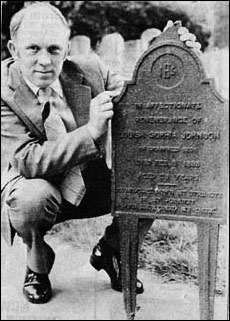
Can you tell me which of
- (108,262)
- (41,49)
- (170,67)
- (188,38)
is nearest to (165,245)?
(108,262)

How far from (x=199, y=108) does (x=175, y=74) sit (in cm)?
19

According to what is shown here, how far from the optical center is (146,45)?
10.5 feet

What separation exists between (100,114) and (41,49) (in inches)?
18.0

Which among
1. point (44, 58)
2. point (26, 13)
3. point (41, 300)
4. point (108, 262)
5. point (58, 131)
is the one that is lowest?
point (41, 300)

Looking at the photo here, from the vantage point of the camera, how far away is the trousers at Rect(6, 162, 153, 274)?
3.06m

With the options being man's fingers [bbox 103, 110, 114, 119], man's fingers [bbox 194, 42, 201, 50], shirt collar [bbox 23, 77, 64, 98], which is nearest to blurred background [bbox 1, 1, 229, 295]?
man's fingers [bbox 194, 42, 201, 50]

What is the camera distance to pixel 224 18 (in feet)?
10.2

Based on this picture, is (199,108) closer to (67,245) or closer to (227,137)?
(227,137)

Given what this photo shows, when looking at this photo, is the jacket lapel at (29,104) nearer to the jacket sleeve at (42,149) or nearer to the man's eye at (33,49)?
the jacket sleeve at (42,149)

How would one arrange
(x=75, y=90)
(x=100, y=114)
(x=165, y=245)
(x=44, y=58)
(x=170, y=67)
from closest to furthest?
(x=170, y=67) → (x=100, y=114) → (x=44, y=58) → (x=75, y=90) → (x=165, y=245)

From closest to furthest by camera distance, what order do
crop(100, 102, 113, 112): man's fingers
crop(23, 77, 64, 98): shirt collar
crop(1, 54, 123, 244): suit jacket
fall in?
1. crop(100, 102, 113, 112): man's fingers
2. crop(1, 54, 123, 244): suit jacket
3. crop(23, 77, 64, 98): shirt collar

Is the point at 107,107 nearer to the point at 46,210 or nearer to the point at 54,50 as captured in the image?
the point at 54,50

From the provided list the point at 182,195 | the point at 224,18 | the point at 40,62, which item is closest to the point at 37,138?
the point at 40,62

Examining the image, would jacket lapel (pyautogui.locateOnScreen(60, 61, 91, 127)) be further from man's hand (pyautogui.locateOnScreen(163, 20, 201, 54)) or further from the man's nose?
man's hand (pyautogui.locateOnScreen(163, 20, 201, 54))
